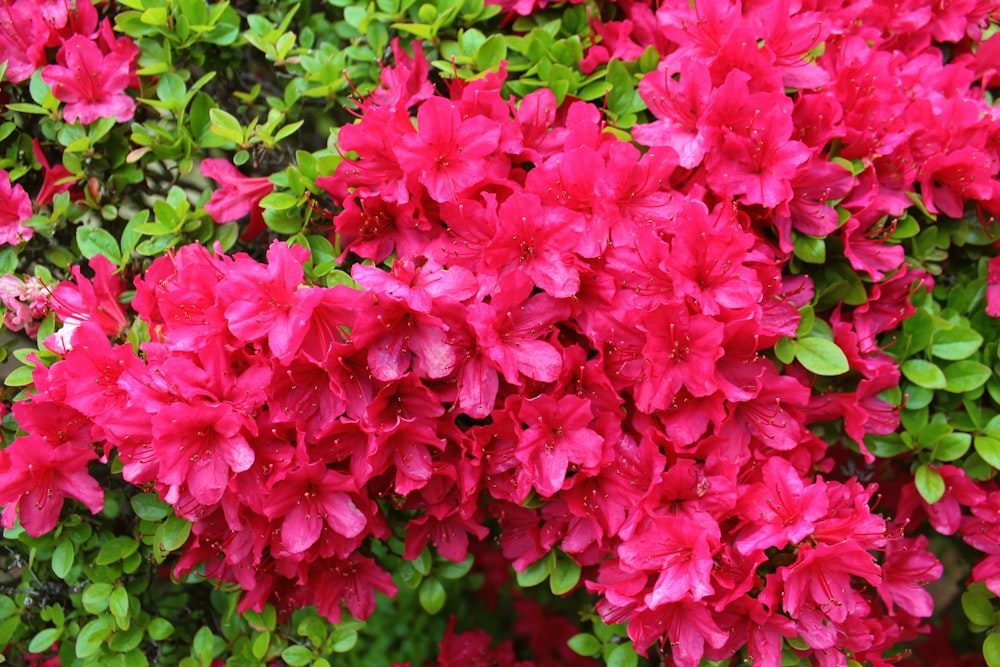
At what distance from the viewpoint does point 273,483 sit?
1422 mm

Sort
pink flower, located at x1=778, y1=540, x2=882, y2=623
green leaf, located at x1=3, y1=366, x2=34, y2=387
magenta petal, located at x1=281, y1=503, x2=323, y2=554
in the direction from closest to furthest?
pink flower, located at x1=778, y1=540, x2=882, y2=623
magenta petal, located at x1=281, y1=503, x2=323, y2=554
green leaf, located at x1=3, y1=366, x2=34, y2=387

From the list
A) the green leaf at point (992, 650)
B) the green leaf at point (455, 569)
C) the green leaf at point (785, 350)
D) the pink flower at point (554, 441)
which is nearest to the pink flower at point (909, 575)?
the green leaf at point (992, 650)

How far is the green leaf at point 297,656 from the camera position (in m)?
1.68

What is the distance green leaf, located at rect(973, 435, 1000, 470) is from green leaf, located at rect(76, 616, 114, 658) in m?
1.63

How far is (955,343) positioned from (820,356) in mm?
321

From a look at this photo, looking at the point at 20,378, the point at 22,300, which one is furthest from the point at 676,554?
the point at 22,300

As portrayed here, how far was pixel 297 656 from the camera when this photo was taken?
1.69 metres

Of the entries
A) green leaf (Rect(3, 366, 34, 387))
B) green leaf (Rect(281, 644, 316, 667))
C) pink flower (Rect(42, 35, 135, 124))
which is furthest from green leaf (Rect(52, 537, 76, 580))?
pink flower (Rect(42, 35, 135, 124))

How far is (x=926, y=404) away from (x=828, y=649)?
0.50 m

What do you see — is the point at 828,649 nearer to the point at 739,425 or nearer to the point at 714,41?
the point at 739,425

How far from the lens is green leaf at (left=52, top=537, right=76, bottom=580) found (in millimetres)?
1643

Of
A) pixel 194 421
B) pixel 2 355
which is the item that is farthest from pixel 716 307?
pixel 2 355

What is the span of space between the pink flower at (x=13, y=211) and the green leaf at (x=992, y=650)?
1.95 metres

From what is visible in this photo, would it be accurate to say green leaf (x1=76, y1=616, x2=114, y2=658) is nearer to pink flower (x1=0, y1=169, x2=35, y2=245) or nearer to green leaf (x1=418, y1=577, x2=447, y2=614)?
green leaf (x1=418, y1=577, x2=447, y2=614)
